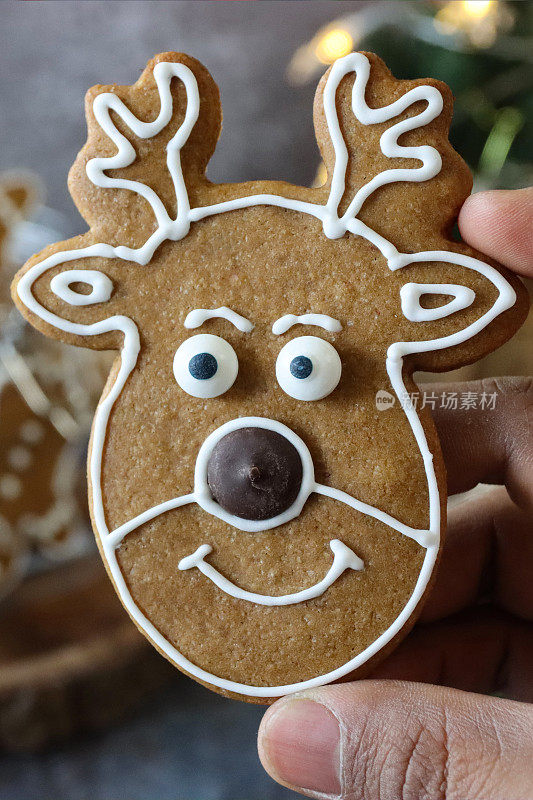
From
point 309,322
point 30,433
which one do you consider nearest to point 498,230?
point 309,322

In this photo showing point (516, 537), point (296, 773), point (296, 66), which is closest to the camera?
point (296, 773)

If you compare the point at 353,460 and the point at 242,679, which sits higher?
the point at 353,460

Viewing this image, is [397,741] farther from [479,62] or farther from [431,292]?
[479,62]

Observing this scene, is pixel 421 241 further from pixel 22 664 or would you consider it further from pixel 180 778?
pixel 180 778

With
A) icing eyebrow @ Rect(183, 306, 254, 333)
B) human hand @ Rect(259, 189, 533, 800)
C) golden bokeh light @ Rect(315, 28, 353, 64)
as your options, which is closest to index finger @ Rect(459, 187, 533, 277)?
human hand @ Rect(259, 189, 533, 800)

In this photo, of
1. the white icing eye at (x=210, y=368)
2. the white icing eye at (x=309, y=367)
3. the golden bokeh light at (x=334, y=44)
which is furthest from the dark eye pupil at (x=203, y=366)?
the golden bokeh light at (x=334, y=44)

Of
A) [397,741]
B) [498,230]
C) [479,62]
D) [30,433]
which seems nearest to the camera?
[397,741]

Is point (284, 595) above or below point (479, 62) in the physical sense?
below

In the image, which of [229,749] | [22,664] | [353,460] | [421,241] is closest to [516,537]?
[353,460]
